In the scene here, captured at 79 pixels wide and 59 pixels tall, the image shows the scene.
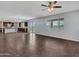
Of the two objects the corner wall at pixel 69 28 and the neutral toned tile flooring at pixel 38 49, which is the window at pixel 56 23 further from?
the neutral toned tile flooring at pixel 38 49

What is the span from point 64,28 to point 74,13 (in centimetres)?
172

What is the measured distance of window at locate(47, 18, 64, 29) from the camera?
10902mm

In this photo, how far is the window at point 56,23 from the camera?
1090 centimetres

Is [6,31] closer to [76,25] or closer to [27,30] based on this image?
[27,30]

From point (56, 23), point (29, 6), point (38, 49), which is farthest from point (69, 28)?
point (38, 49)

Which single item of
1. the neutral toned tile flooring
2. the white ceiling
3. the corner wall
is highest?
the white ceiling

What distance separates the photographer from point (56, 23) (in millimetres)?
11805

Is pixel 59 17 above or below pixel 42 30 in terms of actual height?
above

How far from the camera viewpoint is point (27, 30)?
22.8 metres

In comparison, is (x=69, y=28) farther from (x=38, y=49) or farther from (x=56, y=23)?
(x=38, y=49)

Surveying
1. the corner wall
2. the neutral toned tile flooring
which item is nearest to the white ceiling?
the corner wall

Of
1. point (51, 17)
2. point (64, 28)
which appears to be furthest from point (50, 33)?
point (64, 28)

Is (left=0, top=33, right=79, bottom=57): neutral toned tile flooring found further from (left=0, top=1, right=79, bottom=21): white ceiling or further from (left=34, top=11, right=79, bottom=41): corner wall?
(left=0, top=1, right=79, bottom=21): white ceiling

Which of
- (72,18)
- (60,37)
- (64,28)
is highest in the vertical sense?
(72,18)
